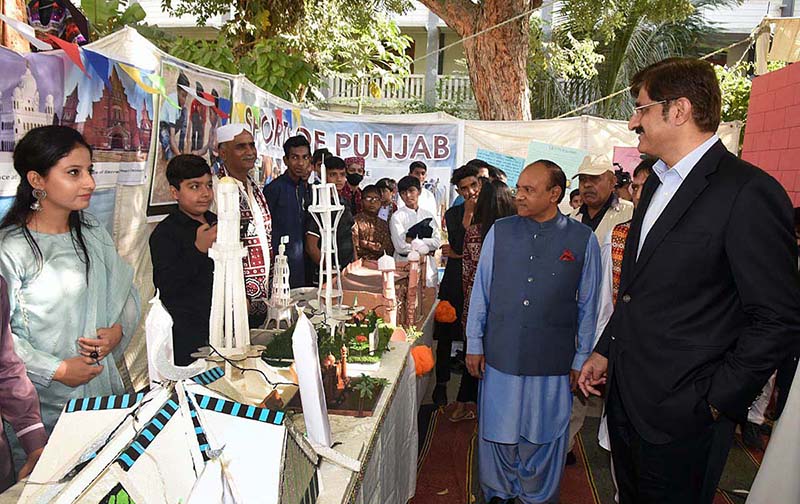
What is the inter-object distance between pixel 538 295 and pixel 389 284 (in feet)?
2.41

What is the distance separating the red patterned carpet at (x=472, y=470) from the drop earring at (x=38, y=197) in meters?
2.28

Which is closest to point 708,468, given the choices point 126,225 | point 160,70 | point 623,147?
point 126,225

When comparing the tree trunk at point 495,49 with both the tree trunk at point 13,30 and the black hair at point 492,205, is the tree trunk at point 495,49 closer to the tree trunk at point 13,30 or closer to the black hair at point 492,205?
the black hair at point 492,205

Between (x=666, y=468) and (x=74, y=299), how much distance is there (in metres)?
2.14

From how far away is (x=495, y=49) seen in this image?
338 inches

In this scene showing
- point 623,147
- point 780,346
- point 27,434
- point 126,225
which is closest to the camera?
point 780,346

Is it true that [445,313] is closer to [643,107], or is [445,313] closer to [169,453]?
[643,107]

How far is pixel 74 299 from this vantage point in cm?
229

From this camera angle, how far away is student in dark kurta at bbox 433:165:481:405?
4648mm

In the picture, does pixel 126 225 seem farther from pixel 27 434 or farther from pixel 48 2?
pixel 27 434

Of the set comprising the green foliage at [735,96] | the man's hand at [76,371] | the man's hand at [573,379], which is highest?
the green foliage at [735,96]

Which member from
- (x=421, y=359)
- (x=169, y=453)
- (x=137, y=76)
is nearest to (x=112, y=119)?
(x=137, y=76)

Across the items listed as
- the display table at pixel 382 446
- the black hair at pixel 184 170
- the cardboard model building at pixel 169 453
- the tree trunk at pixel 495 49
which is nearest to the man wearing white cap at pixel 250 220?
the black hair at pixel 184 170

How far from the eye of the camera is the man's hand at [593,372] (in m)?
2.34
